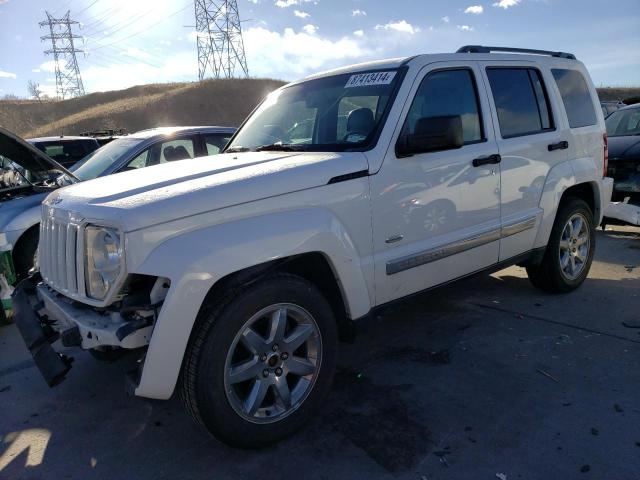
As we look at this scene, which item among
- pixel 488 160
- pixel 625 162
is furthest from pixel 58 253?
pixel 625 162

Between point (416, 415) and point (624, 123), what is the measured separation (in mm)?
7602

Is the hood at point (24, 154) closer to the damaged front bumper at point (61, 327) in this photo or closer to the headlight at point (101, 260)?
the damaged front bumper at point (61, 327)

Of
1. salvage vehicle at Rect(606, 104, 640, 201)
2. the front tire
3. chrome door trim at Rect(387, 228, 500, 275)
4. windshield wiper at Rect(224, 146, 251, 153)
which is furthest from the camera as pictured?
salvage vehicle at Rect(606, 104, 640, 201)

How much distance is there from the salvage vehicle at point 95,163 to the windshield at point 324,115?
2.18m

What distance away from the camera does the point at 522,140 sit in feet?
13.4

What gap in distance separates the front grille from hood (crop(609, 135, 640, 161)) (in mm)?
7105

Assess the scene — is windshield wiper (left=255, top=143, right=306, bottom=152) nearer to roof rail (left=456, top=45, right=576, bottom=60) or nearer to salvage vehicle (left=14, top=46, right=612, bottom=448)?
salvage vehicle (left=14, top=46, right=612, bottom=448)

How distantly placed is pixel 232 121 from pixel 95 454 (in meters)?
44.6

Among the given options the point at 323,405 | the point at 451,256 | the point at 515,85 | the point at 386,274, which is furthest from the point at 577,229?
the point at 323,405

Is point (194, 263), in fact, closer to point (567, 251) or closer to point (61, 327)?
point (61, 327)

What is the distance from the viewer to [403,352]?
386 cm

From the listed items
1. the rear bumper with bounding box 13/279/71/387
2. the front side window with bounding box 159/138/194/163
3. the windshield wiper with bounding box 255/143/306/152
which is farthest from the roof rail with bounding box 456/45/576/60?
the front side window with bounding box 159/138/194/163

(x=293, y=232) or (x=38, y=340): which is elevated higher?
(x=293, y=232)

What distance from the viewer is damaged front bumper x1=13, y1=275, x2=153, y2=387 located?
7.81 feet
